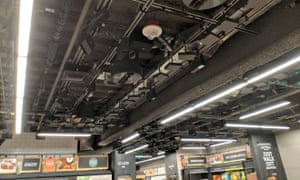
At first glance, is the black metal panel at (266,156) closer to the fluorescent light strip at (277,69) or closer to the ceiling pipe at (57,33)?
the fluorescent light strip at (277,69)

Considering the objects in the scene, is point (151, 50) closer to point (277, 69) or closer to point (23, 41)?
point (277, 69)

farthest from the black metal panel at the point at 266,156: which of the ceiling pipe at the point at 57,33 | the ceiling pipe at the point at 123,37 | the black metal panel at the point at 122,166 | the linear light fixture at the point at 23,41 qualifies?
the linear light fixture at the point at 23,41

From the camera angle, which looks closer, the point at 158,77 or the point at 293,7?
the point at 293,7

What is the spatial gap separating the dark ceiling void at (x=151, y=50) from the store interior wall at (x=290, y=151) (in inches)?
186

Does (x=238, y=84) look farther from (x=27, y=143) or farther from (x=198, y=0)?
(x=27, y=143)

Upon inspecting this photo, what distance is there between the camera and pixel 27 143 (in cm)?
976

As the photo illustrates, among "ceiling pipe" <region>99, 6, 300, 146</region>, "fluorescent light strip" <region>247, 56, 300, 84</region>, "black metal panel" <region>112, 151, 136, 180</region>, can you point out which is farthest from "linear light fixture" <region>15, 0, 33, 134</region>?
"black metal panel" <region>112, 151, 136, 180</region>

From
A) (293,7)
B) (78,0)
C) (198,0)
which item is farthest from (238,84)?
(78,0)

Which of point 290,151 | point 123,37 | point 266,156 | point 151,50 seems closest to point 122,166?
point 266,156

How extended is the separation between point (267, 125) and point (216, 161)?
5344mm

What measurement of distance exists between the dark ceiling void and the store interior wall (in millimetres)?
4726

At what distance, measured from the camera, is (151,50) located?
455 cm

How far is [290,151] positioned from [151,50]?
9266 millimetres

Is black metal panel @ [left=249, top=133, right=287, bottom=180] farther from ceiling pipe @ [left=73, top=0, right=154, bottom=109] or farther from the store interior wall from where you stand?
ceiling pipe @ [left=73, top=0, right=154, bottom=109]
